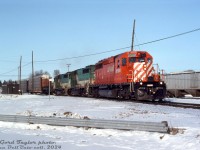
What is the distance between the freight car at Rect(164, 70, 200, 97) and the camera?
133ft

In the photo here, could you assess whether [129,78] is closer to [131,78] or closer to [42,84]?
[131,78]

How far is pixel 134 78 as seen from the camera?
2239cm

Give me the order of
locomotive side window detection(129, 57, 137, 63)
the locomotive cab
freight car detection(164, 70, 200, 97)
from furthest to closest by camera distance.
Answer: freight car detection(164, 70, 200, 97) → locomotive side window detection(129, 57, 137, 63) → the locomotive cab

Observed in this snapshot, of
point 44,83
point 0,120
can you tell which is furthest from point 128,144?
point 44,83

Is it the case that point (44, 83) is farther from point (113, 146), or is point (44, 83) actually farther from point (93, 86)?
point (113, 146)

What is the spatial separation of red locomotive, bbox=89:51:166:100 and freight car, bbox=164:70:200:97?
16.9 m

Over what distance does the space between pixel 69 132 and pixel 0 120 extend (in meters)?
5.08

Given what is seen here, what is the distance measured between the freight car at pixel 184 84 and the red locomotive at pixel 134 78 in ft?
55.3

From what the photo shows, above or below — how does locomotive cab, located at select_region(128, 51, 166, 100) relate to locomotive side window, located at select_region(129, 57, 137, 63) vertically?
below

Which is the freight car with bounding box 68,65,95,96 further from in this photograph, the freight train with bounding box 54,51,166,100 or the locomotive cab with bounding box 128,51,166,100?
the locomotive cab with bounding box 128,51,166,100

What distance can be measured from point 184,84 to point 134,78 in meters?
21.9

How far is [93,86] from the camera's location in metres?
33.2

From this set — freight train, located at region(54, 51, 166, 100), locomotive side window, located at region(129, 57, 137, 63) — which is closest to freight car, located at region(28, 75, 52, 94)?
freight train, located at region(54, 51, 166, 100)

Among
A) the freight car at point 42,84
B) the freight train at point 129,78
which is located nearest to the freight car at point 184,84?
the freight train at point 129,78
